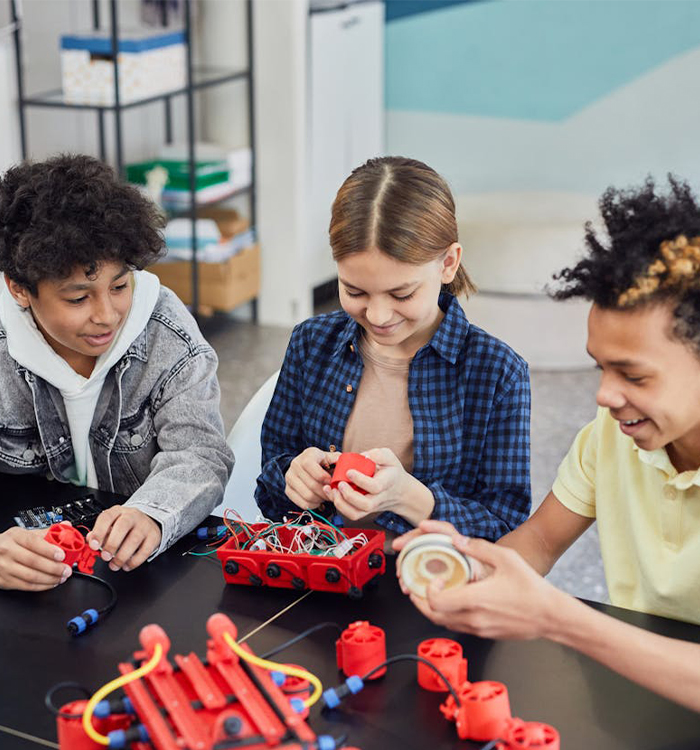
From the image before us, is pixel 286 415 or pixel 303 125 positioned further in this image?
pixel 303 125

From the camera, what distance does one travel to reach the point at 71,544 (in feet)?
4.32

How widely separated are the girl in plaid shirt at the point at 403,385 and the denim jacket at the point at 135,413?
12cm

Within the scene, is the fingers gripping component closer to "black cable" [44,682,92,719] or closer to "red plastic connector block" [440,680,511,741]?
"red plastic connector block" [440,680,511,741]

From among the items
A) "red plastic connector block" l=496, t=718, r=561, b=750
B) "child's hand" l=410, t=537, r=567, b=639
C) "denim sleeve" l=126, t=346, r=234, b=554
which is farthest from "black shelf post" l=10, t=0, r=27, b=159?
"red plastic connector block" l=496, t=718, r=561, b=750

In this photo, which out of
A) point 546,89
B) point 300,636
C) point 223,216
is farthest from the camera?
point 546,89

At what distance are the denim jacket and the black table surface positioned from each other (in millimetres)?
279

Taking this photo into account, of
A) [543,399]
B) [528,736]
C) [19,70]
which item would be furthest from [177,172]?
[528,736]

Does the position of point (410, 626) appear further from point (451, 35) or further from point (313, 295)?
point (451, 35)

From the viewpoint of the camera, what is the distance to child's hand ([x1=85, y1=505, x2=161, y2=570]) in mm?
1345

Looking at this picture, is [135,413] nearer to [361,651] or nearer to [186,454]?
[186,454]

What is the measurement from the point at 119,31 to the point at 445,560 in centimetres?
298

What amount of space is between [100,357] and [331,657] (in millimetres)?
722

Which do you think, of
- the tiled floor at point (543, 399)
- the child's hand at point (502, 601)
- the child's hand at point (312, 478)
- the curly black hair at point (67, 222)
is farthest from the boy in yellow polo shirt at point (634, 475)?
the tiled floor at point (543, 399)

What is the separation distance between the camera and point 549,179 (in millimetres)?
4910
